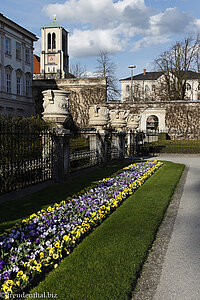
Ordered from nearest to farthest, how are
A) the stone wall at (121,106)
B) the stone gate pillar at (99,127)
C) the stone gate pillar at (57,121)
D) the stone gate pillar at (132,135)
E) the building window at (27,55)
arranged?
the stone gate pillar at (57,121) → the stone gate pillar at (99,127) → the stone gate pillar at (132,135) → the stone wall at (121,106) → the building window at (27,55)

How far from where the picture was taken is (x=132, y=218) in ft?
17.4

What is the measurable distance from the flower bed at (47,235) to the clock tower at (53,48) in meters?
64.2

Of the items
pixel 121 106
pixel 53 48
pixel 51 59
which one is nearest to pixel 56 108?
pixel 121 106

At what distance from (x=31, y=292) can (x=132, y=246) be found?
5.13 ft

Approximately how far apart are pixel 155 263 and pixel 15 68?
32.1 metres

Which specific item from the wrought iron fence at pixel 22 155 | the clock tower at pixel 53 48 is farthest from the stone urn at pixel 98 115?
the clock tower at pixel 53 48

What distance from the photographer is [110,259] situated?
3.62 m

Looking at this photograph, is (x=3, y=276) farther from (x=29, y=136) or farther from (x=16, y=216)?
(x=29, y=136)

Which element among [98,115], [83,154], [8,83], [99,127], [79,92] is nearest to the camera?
[83,154]

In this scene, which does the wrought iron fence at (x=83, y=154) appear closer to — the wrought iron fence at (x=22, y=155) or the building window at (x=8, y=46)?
the wrought iron fence at (x=22, y=155)

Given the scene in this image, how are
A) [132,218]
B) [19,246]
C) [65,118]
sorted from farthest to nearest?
[65,118] → [132,218] → [19,246]

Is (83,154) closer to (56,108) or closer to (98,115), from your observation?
(98,115)

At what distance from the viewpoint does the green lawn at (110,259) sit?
296 centimetres

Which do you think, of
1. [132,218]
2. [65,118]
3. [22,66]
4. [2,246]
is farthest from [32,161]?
[22,66]
